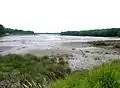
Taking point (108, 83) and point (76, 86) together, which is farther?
point (76, 86)

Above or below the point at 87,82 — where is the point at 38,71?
below

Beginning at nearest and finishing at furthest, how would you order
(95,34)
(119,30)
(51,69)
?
(51,69) < (119,30) < (95,34)

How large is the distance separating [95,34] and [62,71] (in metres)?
179

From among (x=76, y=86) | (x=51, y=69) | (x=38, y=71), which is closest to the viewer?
(x=76, y=86)

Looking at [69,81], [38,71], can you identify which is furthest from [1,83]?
[69,81]

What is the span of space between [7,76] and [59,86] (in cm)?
681

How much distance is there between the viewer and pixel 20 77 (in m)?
15.4

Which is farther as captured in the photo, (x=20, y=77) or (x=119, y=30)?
(x=119, y=30)

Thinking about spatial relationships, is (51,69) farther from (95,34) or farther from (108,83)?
(95,34)

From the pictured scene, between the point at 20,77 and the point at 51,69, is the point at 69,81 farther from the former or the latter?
the point at 51,69

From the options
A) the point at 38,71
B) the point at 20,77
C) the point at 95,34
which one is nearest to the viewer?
the point at 20,77

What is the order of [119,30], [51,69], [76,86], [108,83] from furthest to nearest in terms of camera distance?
[119,30]
[51,69]
[76,86]
[108,83]

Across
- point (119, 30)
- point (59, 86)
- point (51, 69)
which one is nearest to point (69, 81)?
point (59, 86)

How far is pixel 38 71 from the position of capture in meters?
18.0
